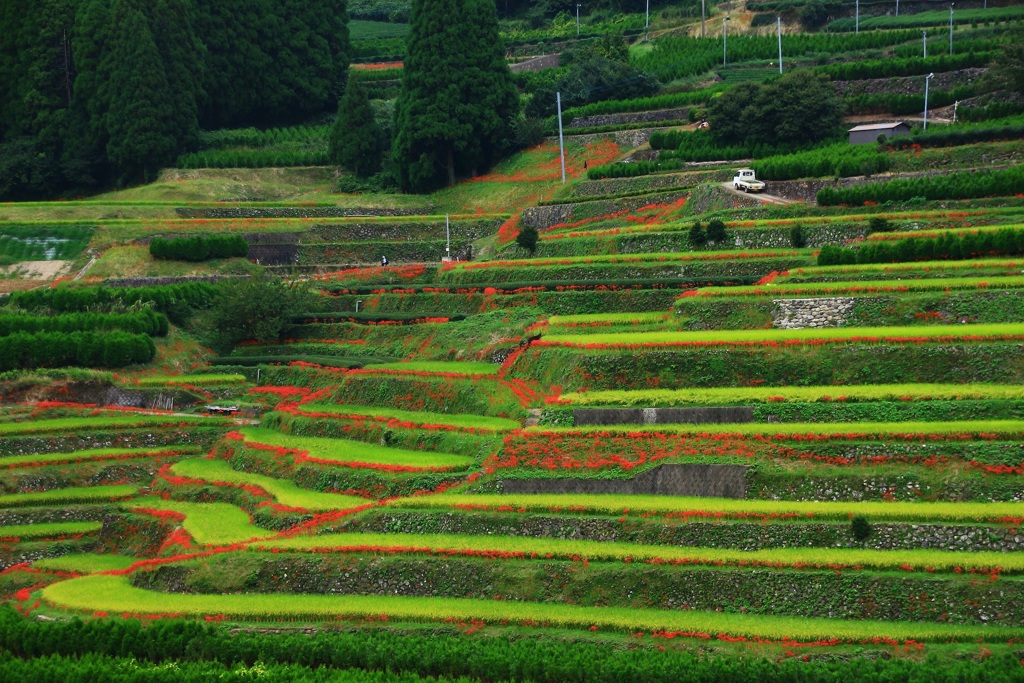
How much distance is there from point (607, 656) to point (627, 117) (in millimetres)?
57073

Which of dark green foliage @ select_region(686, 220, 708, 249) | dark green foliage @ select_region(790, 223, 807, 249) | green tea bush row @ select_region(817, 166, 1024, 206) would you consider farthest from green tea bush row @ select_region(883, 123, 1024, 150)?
dark green foliage @ select_region(686, 220, 708, 249)

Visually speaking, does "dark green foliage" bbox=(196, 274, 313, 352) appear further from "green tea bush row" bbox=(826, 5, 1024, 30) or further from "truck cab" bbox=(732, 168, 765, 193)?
"green tea bush row" bbox=(826, 5, 1024, 30)

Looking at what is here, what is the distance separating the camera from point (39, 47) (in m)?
83.3

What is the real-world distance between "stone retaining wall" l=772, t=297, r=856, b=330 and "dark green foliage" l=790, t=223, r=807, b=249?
1021 cm

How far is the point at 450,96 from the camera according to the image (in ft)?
250

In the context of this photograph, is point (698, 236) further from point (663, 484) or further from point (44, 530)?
point (44, 530)

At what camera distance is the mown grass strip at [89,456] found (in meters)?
44.4

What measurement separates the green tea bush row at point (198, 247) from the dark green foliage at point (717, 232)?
25683 mm

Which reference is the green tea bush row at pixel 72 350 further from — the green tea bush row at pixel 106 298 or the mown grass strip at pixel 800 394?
the mown grass strip at pixel 800 394

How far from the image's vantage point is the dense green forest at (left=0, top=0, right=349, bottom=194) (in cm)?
7994

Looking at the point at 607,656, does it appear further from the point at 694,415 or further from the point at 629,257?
the point at 629,257

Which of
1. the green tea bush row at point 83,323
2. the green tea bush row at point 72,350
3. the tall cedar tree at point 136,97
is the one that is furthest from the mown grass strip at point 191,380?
the tall cedar tree at point 136,97

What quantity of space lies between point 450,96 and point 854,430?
48543 millimetres

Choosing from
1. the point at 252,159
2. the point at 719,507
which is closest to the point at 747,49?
the point at 252,159
